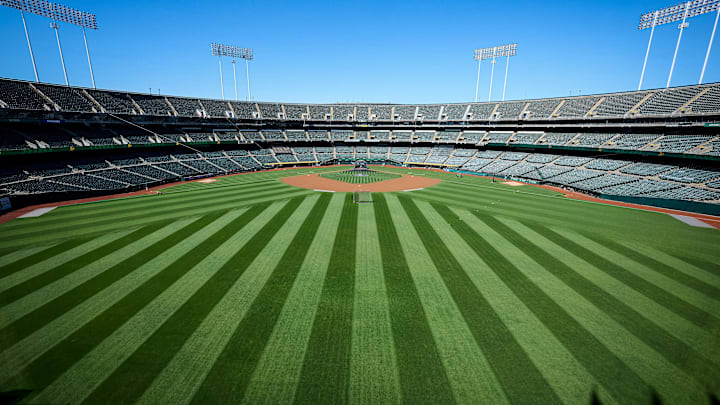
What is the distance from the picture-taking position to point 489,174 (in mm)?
49344

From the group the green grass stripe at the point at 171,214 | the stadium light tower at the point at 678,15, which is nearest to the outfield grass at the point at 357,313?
the green grass stripe at the point at 171,214

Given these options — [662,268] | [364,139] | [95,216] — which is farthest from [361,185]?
[364,139]

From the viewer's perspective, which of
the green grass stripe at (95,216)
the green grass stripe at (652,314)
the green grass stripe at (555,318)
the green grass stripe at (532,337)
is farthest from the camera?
the green grass stripe at (95,216)

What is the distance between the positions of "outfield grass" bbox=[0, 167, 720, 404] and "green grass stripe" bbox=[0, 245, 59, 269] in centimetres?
14

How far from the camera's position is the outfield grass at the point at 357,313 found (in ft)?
24.4

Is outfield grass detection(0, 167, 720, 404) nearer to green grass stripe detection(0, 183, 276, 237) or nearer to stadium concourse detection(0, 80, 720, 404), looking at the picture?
stadium concourse detection(0, 80, 720, 404)

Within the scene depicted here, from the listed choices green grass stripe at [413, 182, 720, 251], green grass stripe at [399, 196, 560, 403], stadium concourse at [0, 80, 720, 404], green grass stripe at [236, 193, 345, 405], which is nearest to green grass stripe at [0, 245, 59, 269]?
stadium concourse at [0, 80, 720, 404]

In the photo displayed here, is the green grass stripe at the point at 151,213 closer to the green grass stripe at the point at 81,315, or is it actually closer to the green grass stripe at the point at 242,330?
the green grass stripe at the point at 81,315

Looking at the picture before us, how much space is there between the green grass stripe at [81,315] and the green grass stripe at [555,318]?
57.4ft

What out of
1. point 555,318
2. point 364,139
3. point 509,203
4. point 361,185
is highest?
point 364,139

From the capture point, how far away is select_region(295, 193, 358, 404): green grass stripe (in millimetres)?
7238

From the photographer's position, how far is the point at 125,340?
351 inches

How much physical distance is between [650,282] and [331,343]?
15814 millimetres

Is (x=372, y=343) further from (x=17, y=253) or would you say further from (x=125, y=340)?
(x=17, y=253)
